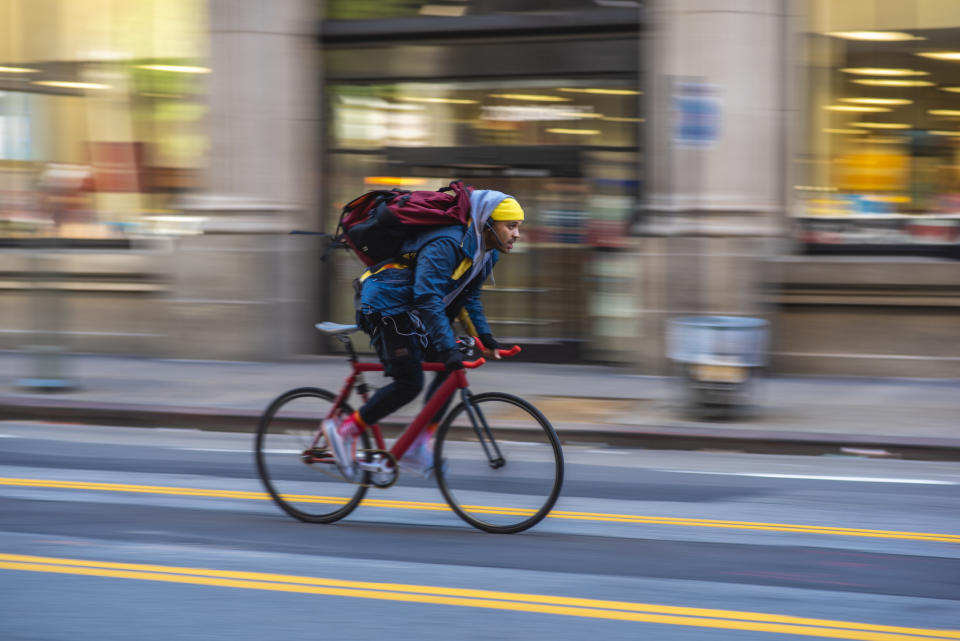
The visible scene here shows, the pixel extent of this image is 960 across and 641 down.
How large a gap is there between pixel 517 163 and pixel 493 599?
A: 838 cm

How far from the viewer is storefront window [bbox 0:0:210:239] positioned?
12.9 metres

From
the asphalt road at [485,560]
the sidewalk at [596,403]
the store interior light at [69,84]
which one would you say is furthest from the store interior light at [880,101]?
the store interior light at [69,84]

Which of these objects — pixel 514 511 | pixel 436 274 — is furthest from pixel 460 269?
pixel 514 511

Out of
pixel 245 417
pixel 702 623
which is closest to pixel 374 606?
pixel 702 623

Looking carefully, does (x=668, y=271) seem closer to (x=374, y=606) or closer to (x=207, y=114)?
(x=207, y=114)

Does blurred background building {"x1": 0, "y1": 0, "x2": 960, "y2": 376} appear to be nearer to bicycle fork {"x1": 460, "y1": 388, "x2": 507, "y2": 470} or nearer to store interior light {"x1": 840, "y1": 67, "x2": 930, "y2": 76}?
store interior light {"x1": 840, "y1": 67, "x2": 930, "y2": 76}

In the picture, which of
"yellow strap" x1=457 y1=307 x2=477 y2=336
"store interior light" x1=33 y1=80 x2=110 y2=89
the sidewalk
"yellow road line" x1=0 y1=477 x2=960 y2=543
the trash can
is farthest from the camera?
"store interior light" x1=33 y1=80 x2=110 y2=89

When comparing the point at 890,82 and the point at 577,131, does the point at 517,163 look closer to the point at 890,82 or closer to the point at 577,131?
the point at 577,131

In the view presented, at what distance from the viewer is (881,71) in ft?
37.4

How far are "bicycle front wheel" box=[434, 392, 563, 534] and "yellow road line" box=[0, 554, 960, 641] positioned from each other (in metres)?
0.91

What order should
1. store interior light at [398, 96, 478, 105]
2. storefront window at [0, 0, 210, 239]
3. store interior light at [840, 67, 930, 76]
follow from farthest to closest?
1. storefront window at [0, 0, 210, 239]
2. store interior light at [398, 96, 478, 105]
3. store interior light at [840, 67, 930, 76]

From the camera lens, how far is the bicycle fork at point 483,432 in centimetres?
521

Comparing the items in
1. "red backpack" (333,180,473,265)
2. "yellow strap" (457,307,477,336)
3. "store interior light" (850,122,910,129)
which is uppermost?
"store interior light" (850,122,910,129)

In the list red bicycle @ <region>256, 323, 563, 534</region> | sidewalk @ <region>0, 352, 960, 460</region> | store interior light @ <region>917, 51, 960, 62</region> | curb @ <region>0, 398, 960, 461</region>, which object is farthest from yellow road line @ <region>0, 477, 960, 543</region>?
store interior light @ <region>917, 51, 960, 62</region>
